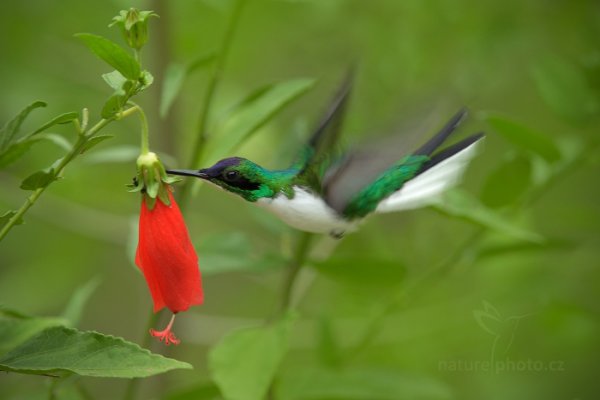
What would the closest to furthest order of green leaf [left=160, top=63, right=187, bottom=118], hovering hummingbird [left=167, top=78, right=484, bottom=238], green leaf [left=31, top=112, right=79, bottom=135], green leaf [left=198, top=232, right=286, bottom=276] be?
1. green leaf [left=31, top=112, right=79, bottom=135]
2. hovering hummingbird [left=167, top=78, right=484, bottom=238]
3. green leaf [left=160, top=63, right=187, bottom=118]
4. green leaf [left=198, top=232, right=286, bottom=276]

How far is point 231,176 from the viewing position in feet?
2.44

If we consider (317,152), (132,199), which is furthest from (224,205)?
(317,152)

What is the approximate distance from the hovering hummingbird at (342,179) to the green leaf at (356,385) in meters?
0.29

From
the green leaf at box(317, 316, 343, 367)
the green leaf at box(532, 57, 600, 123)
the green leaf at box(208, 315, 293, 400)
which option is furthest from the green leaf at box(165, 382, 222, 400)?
the green leaf at box(532, 57, 600, 123)

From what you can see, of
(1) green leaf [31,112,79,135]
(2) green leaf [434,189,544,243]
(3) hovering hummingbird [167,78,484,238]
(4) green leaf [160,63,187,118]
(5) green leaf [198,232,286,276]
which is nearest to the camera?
(1) green leaf [31,112,79,135]

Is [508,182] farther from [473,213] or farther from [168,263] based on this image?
[168,263]

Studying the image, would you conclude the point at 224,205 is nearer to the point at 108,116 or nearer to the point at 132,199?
the point at 132,199

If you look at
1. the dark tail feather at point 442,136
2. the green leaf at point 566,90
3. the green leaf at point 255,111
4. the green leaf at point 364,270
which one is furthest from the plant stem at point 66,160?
the green leaf at point 566,90

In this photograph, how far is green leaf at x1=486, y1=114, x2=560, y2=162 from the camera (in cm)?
104

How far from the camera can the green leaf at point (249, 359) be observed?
90cm

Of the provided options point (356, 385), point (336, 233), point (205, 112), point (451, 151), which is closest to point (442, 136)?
point (451, 151)

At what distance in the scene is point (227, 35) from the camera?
996 mm

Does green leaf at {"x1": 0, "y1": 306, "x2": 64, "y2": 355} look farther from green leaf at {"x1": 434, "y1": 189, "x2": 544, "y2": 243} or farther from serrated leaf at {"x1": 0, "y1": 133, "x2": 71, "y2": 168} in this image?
green leaf at {"x1": 434, "y1": 189, "x2": 544, "y2": 243}

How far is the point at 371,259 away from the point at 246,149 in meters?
0.75
